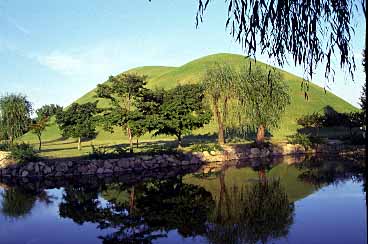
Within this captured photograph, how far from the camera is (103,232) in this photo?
12.6 metres

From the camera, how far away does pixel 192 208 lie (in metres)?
15.4

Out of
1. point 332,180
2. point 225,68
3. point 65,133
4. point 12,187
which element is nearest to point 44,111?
point 65,133

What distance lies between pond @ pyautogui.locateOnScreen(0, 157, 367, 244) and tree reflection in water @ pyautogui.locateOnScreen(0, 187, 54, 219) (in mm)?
39

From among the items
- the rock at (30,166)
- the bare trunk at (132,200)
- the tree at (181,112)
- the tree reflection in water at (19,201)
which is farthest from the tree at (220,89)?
the tree reflection in water at (19,201)

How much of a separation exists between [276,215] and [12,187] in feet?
49.3

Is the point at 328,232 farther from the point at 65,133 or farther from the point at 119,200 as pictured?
the point at 65,133

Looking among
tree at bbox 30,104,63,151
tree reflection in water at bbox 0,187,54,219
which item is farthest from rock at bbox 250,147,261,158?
tree at bbox 30,104,63,151

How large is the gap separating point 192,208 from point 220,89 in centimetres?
2298

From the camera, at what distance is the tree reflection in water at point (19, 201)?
636 inches

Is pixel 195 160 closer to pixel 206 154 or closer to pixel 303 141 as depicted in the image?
pixel 206 154

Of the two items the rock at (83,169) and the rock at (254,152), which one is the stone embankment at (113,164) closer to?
the rock at (83,169)

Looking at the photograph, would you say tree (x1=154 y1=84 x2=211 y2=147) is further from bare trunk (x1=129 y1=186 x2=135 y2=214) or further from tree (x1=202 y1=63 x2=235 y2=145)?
bare trunk (x1=129 y1=186 x2=135 y2=214)

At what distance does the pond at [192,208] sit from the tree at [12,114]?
1939cm

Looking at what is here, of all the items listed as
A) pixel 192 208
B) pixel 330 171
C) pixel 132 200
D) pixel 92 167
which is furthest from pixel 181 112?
pixel 192 208
